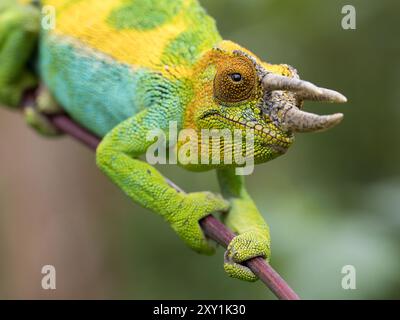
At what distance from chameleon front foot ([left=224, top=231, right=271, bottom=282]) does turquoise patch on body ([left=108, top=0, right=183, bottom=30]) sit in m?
0.81

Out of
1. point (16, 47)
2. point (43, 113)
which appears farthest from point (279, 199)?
point (16, 47)

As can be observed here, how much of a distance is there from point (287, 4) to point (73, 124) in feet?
3.59

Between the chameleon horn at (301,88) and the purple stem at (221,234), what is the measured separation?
0.40 metres

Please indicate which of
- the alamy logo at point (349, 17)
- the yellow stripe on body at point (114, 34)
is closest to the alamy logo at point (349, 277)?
the yellow stripe on body at point (114, 34)

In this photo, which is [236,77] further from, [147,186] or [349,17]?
[349,17]

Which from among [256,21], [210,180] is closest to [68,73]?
[256,21]

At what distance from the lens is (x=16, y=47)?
2656 mm

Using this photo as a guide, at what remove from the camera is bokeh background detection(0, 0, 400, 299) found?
87.6 inches

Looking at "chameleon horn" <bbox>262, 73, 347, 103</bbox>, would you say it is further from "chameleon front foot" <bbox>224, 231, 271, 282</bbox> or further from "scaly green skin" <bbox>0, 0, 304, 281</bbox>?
"chameleon front foot" <bbox>224, 231, 271, 282</bbox>

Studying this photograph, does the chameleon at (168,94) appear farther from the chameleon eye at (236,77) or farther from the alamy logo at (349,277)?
the alamy logo at (349,277)

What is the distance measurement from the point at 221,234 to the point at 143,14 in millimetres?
847

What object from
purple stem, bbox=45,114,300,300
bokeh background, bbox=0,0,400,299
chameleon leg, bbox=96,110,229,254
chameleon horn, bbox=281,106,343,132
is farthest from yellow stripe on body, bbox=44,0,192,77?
bokeh background, bbox=0,0,400,299

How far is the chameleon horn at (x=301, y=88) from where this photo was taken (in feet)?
4.93

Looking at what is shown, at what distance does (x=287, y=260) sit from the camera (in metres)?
2.23
